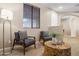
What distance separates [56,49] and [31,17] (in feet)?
2.32

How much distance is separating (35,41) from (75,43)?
70 cm

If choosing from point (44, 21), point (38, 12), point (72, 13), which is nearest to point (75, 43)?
point (72, 13)

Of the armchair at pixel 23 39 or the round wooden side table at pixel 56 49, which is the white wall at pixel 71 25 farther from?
the armchair at pixel 23 39

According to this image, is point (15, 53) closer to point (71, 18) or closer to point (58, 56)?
point (58, 56)

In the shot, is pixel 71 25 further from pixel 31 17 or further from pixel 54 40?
pixel 31 17

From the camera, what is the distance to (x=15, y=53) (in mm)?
2105

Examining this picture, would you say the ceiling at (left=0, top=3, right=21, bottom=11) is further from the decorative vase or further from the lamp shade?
the decorative vase

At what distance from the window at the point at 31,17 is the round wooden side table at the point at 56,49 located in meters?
0.40

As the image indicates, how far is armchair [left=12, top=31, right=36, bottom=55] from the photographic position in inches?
81.7

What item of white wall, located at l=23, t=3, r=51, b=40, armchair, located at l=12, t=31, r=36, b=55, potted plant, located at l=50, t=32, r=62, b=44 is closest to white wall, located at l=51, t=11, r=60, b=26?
white wall, located at l=23, t=3, r=51, b=40

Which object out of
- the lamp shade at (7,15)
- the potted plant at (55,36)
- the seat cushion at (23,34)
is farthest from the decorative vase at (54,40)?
the lamp shade at (7,15)

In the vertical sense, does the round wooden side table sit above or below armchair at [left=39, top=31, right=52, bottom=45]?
below

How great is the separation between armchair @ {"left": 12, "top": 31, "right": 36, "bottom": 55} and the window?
16 cm

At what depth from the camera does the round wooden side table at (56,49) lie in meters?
2.04
